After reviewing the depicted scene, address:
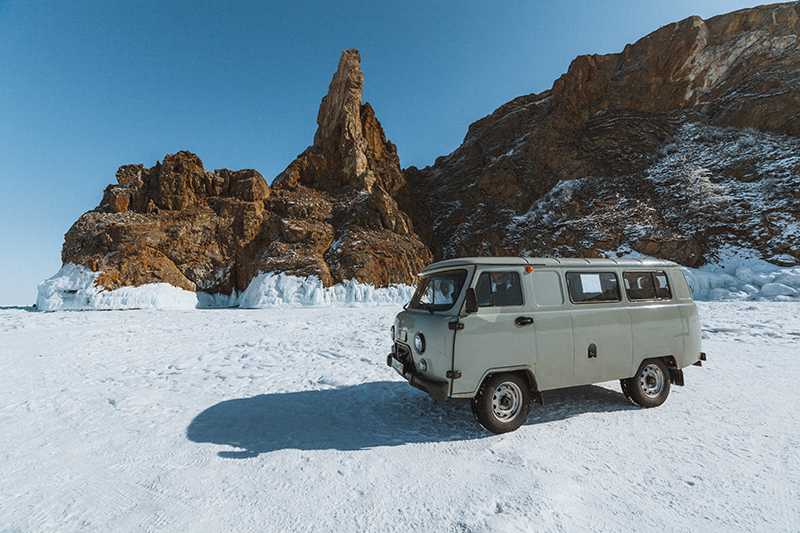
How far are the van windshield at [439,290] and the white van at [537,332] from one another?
21 mm

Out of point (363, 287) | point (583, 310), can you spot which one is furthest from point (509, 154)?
point (583, 310)

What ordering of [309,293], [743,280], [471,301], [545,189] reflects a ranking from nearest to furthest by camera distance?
[471,301]
[743,280]
[309,293]
[545,189]

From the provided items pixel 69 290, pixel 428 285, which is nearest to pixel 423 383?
pixel 428 285

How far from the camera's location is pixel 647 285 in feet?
17.3

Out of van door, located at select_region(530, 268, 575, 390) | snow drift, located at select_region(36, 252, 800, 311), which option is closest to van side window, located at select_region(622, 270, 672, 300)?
van door, located at select_region(530, 268, 575, 390)

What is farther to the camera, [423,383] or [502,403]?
[502,403]

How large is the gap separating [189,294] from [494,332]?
33.7 meters

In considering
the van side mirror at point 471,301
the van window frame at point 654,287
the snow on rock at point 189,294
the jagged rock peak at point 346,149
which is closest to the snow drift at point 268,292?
the snow on rock at point 189,294

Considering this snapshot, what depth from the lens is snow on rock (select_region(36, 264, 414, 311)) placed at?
26891 mm

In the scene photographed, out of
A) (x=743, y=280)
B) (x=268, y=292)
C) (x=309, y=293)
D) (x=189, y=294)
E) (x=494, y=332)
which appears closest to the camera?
(x=494, y=332)

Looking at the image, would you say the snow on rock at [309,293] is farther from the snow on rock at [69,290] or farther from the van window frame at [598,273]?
Answer: the van window frame at [598,273]

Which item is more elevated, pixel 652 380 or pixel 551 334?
pixel 551 334

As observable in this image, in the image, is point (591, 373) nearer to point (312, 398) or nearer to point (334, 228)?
point (312, 398)

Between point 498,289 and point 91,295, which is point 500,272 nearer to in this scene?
point 498,289
